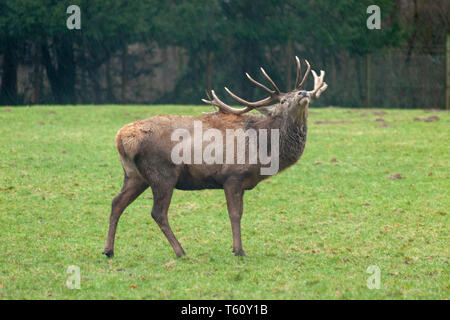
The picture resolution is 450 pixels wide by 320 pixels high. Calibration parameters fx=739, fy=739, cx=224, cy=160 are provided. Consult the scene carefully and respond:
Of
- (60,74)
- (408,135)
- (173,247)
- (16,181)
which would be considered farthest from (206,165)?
(60,74)

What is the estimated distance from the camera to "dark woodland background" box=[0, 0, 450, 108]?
22.3 meters

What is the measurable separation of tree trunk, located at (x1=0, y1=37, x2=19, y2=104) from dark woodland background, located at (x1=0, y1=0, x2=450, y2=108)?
0.03 m

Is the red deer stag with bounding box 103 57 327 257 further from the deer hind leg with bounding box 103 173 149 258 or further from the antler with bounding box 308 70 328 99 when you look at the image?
the antler with bounding box 308 70 328 99

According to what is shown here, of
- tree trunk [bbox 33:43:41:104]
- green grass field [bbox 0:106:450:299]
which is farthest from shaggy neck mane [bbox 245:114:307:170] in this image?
tree trunk [bbox 33:43:41:104]

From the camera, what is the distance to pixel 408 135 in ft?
56.8

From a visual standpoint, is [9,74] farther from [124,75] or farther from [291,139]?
[291,139]

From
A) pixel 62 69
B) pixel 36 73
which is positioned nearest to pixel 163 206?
pixel 36 73

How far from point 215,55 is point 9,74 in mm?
6488

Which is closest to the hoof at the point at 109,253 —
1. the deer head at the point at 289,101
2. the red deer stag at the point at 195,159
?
the red deer stag at the point at 195,159

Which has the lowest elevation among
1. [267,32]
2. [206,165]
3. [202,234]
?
[202,234]

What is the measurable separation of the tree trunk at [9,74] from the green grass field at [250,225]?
4342mm

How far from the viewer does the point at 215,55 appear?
78.8ft

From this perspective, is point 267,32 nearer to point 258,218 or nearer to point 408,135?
point 408,135
